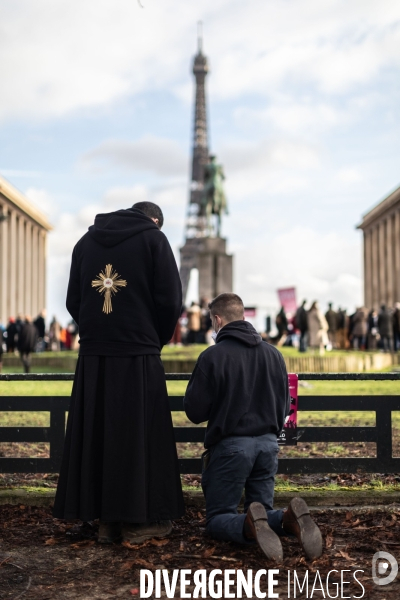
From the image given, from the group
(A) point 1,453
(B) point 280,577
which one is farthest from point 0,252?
(B) point 280,577

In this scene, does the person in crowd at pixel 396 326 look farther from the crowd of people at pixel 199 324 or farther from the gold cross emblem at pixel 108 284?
the gold cross emblem at pixel 108 284

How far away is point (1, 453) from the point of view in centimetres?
927

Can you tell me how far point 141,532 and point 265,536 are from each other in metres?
0.95

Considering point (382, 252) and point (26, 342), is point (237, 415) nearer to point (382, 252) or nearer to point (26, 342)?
point (26, 342)

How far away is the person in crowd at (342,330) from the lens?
34.5m

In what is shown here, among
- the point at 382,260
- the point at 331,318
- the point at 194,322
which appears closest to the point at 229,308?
the point at 194,322

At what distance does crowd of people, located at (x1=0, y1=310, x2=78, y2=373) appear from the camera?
23859 mm

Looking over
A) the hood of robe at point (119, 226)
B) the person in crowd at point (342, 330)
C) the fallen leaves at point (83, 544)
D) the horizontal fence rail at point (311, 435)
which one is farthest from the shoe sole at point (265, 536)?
the person in crowd at point (342, 330)

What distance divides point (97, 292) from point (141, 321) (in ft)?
1.13

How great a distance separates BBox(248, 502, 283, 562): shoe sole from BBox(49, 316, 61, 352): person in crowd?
36.3 m

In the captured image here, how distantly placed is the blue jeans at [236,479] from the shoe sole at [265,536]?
0.97 ft

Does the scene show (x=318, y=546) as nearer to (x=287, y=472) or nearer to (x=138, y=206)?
(x=287, y=472)

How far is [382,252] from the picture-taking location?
295 feet

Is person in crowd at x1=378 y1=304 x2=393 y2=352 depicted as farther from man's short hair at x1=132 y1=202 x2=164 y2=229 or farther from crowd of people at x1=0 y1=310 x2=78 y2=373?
man's short hair at x1=132 y1=202 x2=164 y2=229
